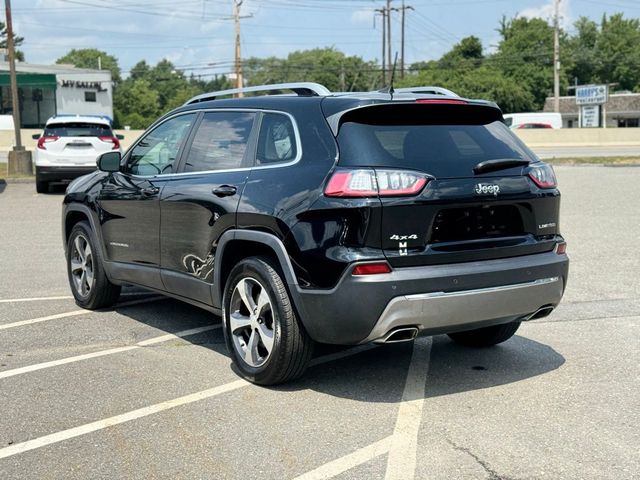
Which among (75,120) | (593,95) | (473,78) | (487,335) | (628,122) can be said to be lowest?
(487,335)

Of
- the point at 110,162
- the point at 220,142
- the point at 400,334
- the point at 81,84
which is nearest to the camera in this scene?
the point at 400,334

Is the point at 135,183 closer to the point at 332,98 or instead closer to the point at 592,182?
the point at 332,98

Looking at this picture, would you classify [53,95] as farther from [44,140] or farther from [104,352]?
[104,352]

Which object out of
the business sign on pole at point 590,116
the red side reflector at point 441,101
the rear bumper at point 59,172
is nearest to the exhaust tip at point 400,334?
the red side reflector at point 441,101

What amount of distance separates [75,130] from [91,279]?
12.8m

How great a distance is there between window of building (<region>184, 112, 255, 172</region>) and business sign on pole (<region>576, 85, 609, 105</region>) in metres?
62.5

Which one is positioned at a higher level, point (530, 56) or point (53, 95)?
point (530, 56)

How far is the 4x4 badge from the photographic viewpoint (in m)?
4.85

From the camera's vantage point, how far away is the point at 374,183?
4598mm

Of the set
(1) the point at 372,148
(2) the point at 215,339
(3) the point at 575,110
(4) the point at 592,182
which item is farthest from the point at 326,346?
(3) the point at 575,110

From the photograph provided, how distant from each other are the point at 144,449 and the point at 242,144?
7.33 feet

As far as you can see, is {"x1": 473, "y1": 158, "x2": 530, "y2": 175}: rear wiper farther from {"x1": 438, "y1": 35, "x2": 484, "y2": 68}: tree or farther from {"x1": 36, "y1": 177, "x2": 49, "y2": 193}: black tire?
{"x1": 438, "y1": 35, "x2": 484, "y2": 68}: tree

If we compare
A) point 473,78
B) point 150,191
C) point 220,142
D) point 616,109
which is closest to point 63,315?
point 150,191

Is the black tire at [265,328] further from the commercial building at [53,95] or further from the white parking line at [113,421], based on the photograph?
the commercial building at [53,95]
